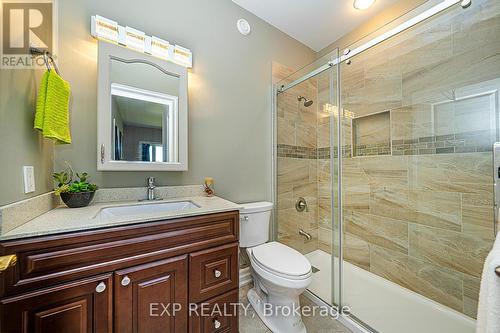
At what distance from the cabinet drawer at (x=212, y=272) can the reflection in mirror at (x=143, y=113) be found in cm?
76

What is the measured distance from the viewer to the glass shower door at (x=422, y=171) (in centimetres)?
132

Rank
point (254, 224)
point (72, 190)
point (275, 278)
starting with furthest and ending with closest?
point (254, 224)
point (275, 278)
point (72, 190)

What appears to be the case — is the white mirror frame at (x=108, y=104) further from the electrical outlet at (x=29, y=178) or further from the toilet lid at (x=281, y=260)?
the toilet lid at (x=281, y=260)

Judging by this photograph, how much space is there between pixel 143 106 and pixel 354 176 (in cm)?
199

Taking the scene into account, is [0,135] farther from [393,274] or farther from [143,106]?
[393,274]

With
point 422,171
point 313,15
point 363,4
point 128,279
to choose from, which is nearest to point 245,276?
point 128,279

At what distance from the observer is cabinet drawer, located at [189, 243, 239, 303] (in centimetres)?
104

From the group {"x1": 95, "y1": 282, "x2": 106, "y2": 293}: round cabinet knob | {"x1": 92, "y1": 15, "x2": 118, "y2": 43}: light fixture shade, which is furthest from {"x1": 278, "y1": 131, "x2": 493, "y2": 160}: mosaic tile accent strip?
{"x1": 95, "y1": 282, "x2": 106, "y2": 293}: round cabinet knob

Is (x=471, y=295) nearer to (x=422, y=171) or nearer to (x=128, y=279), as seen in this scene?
(x=422, y=171)

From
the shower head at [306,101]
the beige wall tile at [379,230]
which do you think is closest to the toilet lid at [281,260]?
the beige wall tile at [379,230]

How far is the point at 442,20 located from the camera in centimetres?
142

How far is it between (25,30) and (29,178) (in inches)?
27.9

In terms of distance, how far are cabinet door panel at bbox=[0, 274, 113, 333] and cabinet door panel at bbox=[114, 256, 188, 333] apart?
0.05m

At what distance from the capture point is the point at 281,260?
1390 mm
